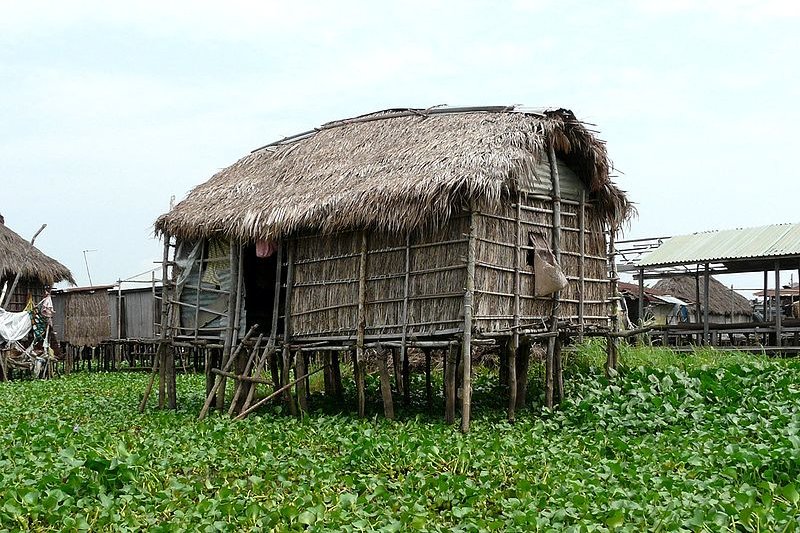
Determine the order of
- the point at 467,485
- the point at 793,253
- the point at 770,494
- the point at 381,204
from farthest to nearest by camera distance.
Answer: the point at 793,253 → the point at 381,204 → the point at 467,485 → the point at 770,494

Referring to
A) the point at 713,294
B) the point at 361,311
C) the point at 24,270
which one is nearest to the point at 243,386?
the point at 361,311

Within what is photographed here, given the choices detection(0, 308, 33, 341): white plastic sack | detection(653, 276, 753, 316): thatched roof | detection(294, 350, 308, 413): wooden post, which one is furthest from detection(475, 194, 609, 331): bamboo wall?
detection(653, 276, 753, 316): thatched roof

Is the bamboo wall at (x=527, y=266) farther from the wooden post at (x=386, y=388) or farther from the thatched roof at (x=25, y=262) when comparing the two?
the thatched roof at (x=25, y=262)

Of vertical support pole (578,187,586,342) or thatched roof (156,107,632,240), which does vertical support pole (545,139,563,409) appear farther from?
vertical support pole (578,187,586,342)

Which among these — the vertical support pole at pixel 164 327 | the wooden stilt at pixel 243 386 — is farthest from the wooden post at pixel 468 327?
the vertical support pole at pixel 164 327

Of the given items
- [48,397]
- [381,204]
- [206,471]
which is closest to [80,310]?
[48,397]

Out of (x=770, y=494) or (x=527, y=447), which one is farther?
(x=527, y=447)

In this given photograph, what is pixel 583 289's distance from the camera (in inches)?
519

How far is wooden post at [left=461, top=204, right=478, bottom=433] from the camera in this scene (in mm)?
10938

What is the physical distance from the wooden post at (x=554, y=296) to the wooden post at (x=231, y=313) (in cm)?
470

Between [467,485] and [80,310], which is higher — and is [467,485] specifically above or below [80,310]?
below

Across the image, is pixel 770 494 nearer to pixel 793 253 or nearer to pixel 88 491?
pixel 88 491

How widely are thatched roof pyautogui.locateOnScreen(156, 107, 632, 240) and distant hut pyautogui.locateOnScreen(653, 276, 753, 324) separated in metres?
17.5

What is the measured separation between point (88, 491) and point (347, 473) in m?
2.37
